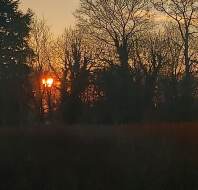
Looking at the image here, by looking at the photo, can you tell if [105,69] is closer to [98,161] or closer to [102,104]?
[102,104]

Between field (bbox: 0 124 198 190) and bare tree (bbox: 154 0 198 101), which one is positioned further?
bare tree (bbox: 154 0 198 101)

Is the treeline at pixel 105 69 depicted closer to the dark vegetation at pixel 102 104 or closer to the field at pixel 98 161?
the dark vegetation at pixel 102 104

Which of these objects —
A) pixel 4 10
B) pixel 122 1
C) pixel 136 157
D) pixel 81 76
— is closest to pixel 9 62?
pixel 4 10

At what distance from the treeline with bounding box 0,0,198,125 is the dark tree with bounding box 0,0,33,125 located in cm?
7

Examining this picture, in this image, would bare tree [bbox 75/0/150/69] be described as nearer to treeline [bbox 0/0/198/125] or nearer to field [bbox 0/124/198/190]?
treeline [bbox 0/0/198/125]

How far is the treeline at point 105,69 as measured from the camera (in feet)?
128

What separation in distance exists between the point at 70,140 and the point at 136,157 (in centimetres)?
333

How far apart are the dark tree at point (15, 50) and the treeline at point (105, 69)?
70mm

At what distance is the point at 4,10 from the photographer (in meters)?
47.2

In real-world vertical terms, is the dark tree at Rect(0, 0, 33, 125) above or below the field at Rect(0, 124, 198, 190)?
above

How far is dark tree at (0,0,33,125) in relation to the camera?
4278cm

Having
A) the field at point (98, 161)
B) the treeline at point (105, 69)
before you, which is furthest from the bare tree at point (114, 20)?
the field at point (98, 161)

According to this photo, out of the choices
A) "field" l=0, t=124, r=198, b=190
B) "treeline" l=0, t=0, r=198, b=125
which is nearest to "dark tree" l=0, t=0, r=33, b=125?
"treeline" l=0, t=0, r=198, b=125

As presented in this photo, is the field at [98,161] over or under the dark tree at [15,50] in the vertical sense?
under
